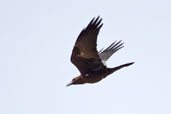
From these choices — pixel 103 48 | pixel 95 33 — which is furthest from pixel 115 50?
pixel 95 33

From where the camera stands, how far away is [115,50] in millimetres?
14797

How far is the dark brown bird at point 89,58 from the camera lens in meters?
11.2

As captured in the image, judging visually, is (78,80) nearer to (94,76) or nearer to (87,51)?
(94,76)

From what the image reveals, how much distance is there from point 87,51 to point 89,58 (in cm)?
29

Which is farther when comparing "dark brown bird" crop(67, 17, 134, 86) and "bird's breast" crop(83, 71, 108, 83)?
"bird's breast" crop(83, 71, 108, 83)

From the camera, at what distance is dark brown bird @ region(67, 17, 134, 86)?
11.2 m

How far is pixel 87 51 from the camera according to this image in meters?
11.7

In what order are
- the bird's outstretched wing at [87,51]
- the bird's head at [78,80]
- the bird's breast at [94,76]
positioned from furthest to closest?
the bird's head at [78,80] < the bird's breast at [94,76] < the bird's outstretched wing at [87,51]

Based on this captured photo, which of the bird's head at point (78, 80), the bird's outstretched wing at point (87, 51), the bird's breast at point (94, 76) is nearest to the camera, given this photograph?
the bird's outstretched wing at point (87, 51)

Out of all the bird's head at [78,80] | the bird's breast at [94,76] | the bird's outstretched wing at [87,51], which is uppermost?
the bird's outstretched wing at [87,51]

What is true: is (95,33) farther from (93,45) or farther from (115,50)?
(115,50)

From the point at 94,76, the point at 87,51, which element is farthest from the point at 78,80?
the point at 87,51

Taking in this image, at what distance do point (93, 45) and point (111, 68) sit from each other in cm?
100

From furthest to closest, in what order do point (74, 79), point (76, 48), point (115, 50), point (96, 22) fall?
point (115, 50)
point (74, 79)
point (76, 48)
point (96, 22)
